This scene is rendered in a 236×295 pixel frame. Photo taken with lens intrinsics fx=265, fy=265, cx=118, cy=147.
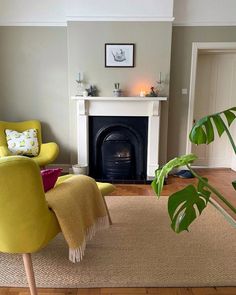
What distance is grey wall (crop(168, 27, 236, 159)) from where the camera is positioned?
4.27 meters

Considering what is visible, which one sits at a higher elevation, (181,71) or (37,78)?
(181,71)

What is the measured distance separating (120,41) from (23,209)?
3.30 m

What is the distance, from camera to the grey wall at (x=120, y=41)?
13.2 feet

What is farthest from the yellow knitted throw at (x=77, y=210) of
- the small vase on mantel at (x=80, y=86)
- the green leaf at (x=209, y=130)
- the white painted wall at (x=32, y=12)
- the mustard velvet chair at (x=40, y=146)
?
the white painted wall at (x=32, y=12)

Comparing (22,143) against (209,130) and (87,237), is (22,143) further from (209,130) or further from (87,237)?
(209,130)

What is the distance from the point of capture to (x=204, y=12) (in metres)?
4.21

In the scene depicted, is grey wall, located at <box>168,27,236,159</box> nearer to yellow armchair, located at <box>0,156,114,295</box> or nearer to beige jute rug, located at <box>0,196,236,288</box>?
beige jute rug, located at <box>0,196,236,288</box>

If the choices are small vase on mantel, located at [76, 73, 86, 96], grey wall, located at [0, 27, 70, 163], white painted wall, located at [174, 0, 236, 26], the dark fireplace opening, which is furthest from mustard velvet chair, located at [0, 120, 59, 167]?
white painted wall, located at [174, 0, 236, 26]

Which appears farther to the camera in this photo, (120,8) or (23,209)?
(120,8)

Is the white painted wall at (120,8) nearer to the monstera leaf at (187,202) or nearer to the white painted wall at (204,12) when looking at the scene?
the white painted wall at (204,12)

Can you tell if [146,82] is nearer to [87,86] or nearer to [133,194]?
[87,86]

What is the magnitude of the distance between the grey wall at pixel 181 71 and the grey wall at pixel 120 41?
0.30m

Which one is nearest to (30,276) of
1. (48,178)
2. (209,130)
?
(48,178)

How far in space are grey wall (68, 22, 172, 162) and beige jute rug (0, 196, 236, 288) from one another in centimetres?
228
